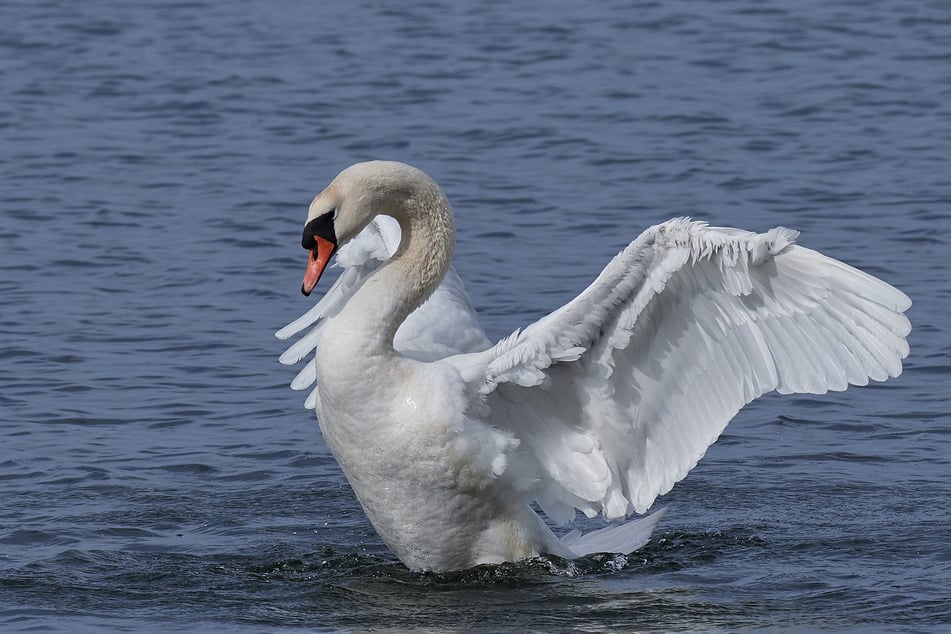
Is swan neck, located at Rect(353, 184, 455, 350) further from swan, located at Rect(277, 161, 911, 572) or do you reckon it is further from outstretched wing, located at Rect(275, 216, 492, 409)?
outstretched wing, located at Rect(275, 216, 492, 409)

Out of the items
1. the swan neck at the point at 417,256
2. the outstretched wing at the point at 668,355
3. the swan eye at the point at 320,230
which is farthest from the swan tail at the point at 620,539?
the swan eye at the point at 320,230

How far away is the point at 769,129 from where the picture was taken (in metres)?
17.0

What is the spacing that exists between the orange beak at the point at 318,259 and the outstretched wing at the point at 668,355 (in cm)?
76

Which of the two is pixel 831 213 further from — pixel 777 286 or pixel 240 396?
pixel 777 286

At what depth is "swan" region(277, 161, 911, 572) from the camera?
8.05m

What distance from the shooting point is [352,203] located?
27.0 ft

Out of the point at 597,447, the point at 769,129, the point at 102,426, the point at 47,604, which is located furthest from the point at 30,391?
the point at 769,129

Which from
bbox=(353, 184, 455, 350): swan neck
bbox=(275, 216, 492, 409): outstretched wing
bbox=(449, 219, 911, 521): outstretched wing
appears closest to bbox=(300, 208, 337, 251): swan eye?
bbox=(353, 184, 455, 350): swan neck

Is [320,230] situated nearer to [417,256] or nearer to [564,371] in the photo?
[417,256]

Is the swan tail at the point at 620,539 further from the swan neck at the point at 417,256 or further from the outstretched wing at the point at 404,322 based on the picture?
the swan neck at the point at 417,256

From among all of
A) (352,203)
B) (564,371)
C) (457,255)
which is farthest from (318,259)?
(457,255)

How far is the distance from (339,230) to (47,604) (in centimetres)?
205

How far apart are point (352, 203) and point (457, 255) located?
5491 mm

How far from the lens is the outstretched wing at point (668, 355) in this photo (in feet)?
26.1
